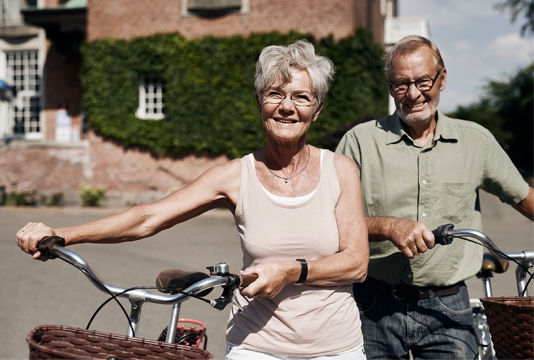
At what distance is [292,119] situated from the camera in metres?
2.13

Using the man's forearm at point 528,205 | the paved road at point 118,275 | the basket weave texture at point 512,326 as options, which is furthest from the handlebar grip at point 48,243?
the paved road at point 118,275

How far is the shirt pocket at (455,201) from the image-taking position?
252cm

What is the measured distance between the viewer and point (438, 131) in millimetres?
2568

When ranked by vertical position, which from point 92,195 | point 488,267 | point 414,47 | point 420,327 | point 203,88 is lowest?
point 92,195

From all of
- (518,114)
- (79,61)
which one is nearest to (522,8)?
(518,114)

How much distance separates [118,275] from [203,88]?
33.6 ft

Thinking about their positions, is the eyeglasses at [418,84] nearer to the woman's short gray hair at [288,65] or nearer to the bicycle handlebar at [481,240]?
the woman's short gray hair at [288,65]

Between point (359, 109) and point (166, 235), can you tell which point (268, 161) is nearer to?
point (166, 235)

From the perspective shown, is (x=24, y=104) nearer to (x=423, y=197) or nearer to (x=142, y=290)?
(x=142, y=290)

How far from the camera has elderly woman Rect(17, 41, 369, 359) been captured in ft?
6.68

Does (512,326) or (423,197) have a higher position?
(423,197)

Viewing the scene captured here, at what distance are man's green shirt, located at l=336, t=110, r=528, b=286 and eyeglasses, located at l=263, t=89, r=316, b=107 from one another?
1.96 ft

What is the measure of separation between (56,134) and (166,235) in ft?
40.9

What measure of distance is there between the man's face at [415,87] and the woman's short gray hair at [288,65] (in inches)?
20.0
